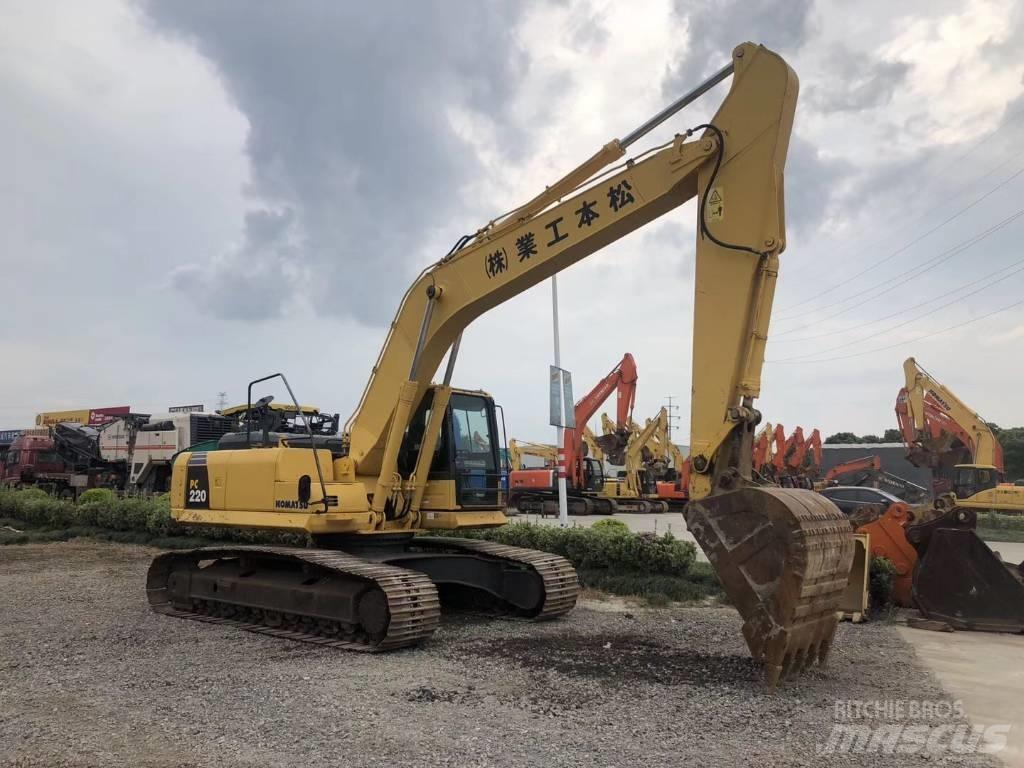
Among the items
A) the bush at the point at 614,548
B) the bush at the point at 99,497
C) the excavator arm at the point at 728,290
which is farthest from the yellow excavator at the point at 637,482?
the excavator arm at the point at 728,290

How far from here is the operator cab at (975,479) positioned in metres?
24.7

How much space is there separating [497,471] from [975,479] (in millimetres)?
20714

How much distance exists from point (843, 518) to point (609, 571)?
5.90 m

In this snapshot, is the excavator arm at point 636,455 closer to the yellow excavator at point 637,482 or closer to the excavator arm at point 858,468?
the yellow excavator at point 637,482

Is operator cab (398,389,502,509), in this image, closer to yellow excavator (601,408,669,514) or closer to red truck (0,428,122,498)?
yellow excavator (601,408,669,514)

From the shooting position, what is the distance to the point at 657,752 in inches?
188

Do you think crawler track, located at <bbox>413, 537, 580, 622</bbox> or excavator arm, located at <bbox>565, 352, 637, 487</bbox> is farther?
excavator arm, located at <bbox>565, 352, 637, 487</bbox>

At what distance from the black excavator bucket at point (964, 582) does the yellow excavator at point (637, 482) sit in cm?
2045

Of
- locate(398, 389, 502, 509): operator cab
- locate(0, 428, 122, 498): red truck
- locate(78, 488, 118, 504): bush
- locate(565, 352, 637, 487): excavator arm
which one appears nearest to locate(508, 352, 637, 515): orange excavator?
locate(565, 352, 637, 487): excavator arm

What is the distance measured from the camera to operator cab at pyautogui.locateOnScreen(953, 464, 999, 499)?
2466cm

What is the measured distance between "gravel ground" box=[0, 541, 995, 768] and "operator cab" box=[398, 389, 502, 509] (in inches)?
58.5

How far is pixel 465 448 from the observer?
373 inches
